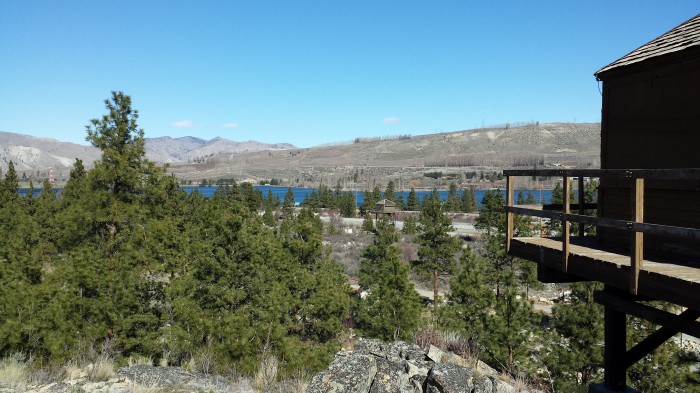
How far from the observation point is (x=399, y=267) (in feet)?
62.6

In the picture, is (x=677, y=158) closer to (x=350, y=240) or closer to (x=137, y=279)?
(x=137, y=279)

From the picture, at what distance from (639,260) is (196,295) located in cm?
1410

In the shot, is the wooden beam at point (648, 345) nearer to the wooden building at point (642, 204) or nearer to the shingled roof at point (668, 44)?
the wooden building at point (642, 204)

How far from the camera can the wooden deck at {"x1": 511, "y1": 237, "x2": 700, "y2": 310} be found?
4.05 meters

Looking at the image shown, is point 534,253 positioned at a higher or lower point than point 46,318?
higher

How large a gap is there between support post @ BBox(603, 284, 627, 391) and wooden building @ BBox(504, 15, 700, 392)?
12 millimetres

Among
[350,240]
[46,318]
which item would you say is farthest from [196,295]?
[350,240]

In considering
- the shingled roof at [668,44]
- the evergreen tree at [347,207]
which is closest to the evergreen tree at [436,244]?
the shingled roof at [668,44]

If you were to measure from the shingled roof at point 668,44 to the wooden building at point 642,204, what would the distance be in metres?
0.02

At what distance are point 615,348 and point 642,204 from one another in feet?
9.54

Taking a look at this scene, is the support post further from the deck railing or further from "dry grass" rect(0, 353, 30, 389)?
"dry grass" rect(0, 353, 30, 389)

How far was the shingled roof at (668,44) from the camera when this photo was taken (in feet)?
17.5

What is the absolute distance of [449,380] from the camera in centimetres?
744

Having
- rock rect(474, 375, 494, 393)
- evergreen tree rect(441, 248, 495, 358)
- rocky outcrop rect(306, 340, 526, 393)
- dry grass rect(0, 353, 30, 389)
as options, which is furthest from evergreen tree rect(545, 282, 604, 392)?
dry grass rect(0, 353, 30, 389)
